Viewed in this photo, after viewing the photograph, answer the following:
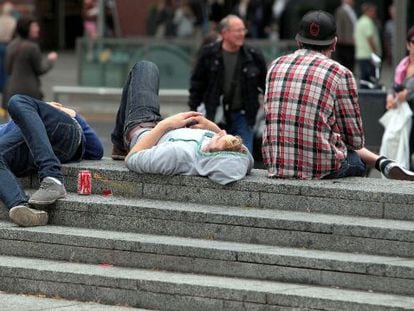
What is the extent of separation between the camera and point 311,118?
8.74 m

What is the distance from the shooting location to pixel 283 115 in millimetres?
8828

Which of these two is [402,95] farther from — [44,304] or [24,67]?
[24,67]

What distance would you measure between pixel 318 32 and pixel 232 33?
12.4 ft

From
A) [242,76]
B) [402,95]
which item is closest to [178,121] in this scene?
[242,76]

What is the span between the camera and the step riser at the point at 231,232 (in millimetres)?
8000

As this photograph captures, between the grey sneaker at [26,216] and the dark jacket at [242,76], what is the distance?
13.0 ft

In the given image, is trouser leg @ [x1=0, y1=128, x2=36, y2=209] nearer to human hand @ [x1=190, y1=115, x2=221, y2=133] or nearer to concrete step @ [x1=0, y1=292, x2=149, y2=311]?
concrete step @ [x1=0, y1=292, x2=149, y2=311]

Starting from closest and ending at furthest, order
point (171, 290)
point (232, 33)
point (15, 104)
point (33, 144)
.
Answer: point (171, 290) < point (33, 144) < point (15, 104) < point (232, 33)

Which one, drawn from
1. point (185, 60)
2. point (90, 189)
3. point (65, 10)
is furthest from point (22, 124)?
point (65, 10)

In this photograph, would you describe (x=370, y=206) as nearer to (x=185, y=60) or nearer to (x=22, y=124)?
(x=22, y=124)

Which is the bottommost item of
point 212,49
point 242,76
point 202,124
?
point 242,76

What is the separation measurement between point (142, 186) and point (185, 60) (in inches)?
511

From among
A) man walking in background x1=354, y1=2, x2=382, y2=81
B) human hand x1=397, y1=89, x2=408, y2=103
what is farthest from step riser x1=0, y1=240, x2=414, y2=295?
man walking in background x1=354, y1=2, x2=382, y2=81

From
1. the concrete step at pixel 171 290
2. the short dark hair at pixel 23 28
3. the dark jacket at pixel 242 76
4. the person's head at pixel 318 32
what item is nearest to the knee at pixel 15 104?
the concrete step at pixel 171 290
